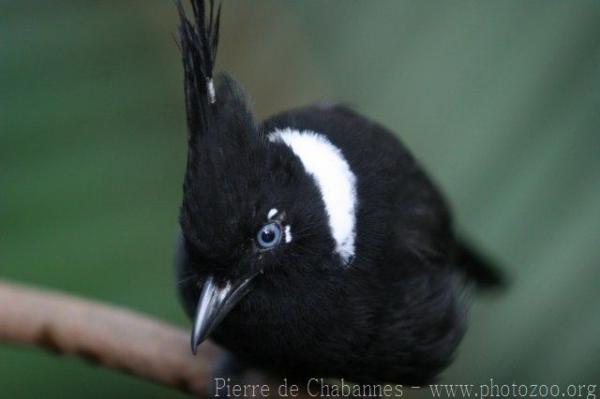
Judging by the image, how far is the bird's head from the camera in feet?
8.57

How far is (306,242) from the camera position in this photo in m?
2.80

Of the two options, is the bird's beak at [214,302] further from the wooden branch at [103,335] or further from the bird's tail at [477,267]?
the bird's tail at [477,267]

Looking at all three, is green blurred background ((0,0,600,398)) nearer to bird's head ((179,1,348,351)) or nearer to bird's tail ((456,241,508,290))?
bird's tail ((456,241,508,290))

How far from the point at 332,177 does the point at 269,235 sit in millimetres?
306

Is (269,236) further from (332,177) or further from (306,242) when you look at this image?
(332,177)

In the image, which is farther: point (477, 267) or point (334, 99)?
point (477, 267)

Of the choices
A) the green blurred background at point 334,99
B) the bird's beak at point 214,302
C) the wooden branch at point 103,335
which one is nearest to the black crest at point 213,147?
the bird's beak at point 214,302

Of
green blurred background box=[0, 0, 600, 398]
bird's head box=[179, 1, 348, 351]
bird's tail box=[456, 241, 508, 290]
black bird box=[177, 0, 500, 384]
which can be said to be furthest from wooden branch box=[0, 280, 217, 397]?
bird's tail box=[456, 241, 508, 290]

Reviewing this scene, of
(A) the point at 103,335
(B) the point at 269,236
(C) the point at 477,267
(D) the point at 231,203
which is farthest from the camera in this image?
(C) the point at 477,267

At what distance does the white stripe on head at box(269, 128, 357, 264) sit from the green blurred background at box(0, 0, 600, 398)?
1.40 ft

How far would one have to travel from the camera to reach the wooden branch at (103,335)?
2900mm

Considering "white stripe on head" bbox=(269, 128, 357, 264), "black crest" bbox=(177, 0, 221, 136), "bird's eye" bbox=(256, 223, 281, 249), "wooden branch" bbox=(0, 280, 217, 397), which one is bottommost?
"wooden branch" bbox=(0, 280, 217, 397)

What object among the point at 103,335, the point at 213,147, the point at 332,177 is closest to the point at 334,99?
the point at 332,177

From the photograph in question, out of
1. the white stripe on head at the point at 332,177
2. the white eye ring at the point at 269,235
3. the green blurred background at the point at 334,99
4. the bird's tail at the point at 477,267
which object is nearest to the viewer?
the white eye ring at the point at 269,235
